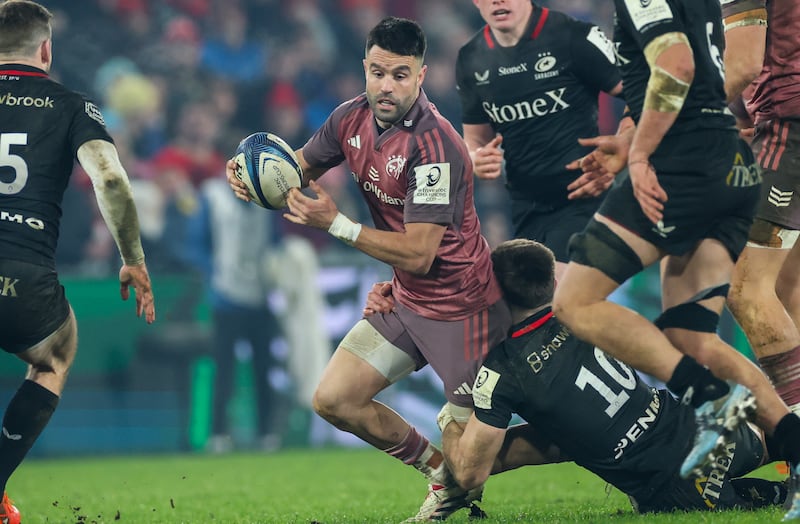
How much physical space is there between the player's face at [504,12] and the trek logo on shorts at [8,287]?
128 inches

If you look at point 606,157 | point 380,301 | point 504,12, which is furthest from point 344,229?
point 504,12

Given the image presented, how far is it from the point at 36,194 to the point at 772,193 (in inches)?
156

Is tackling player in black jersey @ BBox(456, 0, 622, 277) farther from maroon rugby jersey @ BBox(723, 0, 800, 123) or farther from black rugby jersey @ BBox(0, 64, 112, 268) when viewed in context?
black rugby jersey @ BBox(0, 64, 112, 268)

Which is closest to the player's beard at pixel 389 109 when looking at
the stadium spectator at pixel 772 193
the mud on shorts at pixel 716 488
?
the stadium spectator at pixel 772 193

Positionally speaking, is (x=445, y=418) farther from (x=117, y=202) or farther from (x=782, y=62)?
(x=782, y=62)

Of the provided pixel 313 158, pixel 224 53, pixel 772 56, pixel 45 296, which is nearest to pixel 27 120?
pixel 45 296

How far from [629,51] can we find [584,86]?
1917mm

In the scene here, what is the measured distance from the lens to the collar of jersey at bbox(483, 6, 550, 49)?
7.21 meters

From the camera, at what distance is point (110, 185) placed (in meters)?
5.84

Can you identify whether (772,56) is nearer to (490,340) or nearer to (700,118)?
(700,118)

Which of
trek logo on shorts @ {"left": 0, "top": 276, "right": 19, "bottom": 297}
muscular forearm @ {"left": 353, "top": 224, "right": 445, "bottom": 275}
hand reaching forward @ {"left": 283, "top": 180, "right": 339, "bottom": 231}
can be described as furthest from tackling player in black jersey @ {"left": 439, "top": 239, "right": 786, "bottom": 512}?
trek logo on shorts @ {"left": 0, "top": 276, "right": 19, "bottom": 297}

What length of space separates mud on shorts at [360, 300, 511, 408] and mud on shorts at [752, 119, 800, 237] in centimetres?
152

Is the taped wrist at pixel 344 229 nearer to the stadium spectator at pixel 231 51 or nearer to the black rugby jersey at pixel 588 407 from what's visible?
the black rugby jersey at pixel 588 407

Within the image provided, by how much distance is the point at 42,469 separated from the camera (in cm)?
1072
